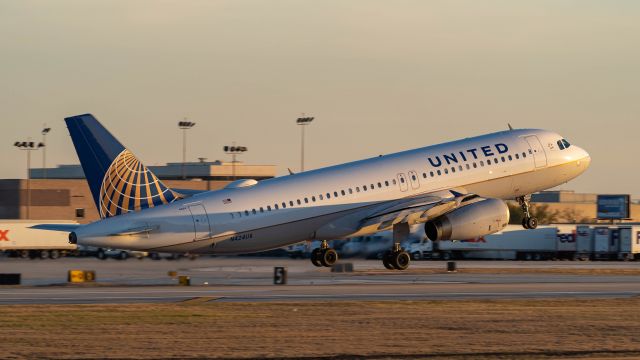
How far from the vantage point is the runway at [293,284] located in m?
51.9

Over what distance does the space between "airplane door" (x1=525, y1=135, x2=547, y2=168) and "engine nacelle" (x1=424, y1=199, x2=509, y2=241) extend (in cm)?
457

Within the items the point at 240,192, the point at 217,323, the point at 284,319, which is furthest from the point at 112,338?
the point at 240,192

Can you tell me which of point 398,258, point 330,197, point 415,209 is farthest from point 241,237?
point 398,258

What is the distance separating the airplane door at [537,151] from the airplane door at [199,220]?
2028cm

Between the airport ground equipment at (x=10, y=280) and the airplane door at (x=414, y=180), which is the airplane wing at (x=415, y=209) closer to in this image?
the airplane door at (x=414, y=180)

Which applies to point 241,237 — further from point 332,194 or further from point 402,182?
point 402,182

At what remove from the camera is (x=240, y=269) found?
83.3m

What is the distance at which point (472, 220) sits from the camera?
60.0 meters

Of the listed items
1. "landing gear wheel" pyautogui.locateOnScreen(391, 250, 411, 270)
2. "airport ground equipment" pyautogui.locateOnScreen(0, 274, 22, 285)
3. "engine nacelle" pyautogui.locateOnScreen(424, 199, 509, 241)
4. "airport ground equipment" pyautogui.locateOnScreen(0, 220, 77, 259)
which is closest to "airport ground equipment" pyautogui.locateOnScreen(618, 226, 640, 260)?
"airport ground equipment" pyautogui.locateOnScreen(0, 220, 77, 259)

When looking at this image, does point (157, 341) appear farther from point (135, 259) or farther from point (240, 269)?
point (135, 259)

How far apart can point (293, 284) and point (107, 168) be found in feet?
50.9

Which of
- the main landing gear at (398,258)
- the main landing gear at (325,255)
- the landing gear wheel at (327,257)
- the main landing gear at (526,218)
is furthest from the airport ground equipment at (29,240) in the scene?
the main landing gear at (526,218)

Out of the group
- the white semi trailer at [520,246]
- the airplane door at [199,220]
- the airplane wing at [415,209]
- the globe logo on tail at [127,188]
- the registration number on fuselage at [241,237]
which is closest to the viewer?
the globe logo on tail at [127,188]

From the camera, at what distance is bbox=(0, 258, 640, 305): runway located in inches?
2045
